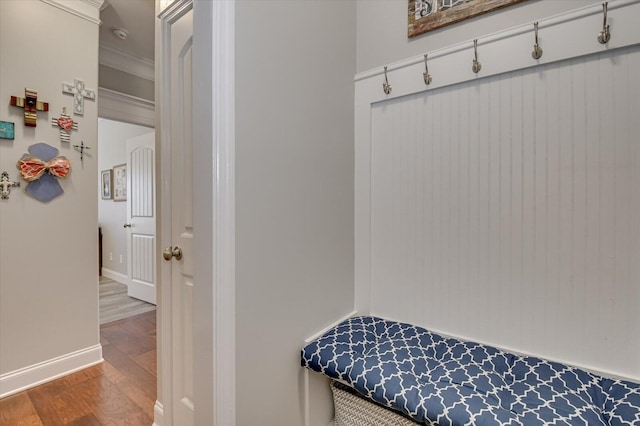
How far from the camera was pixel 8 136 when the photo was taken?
1.82 meters

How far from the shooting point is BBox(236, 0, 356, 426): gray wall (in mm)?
1030

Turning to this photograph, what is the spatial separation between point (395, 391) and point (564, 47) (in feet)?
4.42

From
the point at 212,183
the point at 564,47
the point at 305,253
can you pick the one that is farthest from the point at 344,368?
the point at 564,47

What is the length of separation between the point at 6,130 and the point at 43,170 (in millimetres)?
277

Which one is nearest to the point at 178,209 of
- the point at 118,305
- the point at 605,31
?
the point at 605,31

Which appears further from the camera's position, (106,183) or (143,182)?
(106,183)

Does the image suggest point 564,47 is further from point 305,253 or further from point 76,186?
point 76,186

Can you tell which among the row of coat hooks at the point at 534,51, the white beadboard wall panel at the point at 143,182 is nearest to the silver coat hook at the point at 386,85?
the row of coat hooks at the point at 534,51

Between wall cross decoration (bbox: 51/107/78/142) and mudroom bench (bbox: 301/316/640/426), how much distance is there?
2158 mm

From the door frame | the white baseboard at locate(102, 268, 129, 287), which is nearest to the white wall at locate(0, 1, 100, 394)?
the door frame

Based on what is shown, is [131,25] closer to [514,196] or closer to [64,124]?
[64,124]

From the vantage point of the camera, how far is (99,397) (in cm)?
179

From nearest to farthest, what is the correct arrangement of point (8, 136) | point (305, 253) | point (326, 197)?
point (305, 253) → point (326, 197) → point (8, 136)

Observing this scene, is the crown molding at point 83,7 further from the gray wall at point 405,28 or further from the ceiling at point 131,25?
the gray wall at point 405,28
